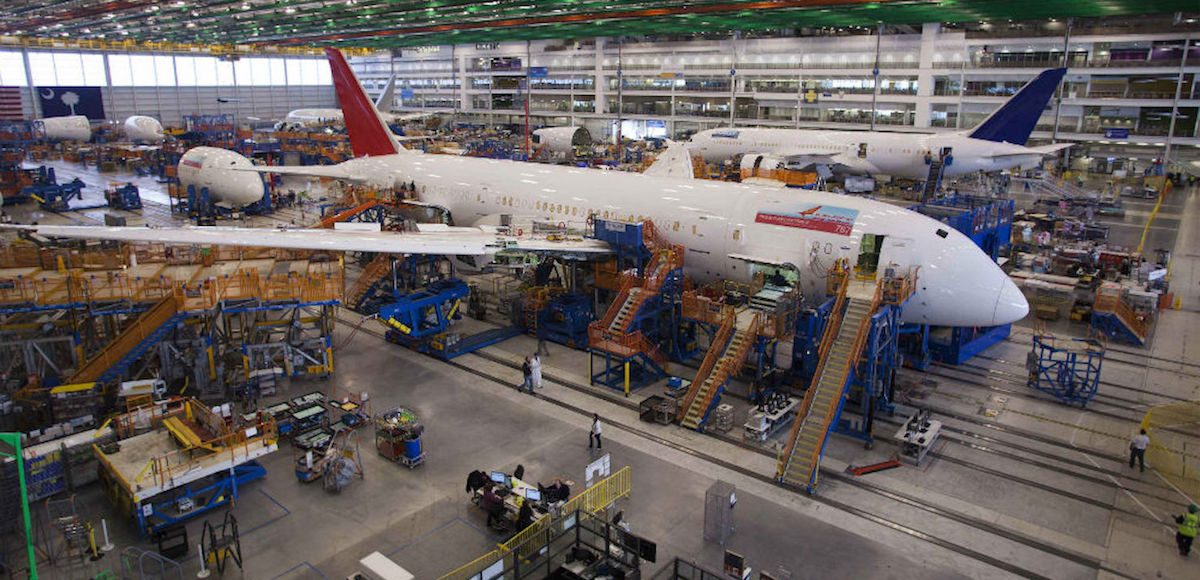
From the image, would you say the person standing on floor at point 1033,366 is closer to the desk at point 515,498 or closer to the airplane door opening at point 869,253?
the airplane door opening at point 869,253

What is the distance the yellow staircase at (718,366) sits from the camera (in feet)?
64.1

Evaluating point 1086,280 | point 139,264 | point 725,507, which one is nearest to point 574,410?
point 725,507

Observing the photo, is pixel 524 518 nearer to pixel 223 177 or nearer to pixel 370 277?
pixel 370 277

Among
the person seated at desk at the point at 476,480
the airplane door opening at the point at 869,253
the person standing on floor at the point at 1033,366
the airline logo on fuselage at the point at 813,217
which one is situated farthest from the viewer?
the person standing on floor at the point at 1033,366

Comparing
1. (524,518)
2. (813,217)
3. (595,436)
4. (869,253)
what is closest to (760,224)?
(813,217)

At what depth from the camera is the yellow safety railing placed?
55.8 feet

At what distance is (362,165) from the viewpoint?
117 ft

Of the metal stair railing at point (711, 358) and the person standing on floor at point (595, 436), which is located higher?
the metal stair railing at point (711, 358)

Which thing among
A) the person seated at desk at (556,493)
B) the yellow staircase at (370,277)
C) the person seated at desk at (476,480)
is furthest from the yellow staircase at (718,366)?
the yellow staircase at (370,277)

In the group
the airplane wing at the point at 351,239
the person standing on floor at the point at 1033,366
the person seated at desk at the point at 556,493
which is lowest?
the person seated at desk at the point at 556,493

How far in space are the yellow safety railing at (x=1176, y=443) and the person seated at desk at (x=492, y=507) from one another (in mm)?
15312

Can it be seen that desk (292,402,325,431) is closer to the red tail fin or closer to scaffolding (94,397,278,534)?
scaffolding (94,397,278,534)

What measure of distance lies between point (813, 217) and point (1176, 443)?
430 inches

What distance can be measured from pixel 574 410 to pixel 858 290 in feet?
27.6
